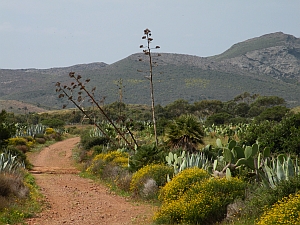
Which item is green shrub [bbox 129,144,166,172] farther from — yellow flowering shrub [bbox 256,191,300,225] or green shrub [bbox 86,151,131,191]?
yellow flowering shrub [bbox 256,191,300,225]

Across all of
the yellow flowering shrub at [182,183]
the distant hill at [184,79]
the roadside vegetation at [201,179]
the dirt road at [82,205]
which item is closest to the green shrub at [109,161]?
the roadside vegetation at [201,179]

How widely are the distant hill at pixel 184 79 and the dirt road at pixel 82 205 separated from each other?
209 ft

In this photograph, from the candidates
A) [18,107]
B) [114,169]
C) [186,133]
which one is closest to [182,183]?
[186,133]

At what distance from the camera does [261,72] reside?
6152 inches

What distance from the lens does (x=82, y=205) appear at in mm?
11203

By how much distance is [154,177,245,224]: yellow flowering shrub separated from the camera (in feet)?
26.1

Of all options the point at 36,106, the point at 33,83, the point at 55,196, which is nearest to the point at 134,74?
the point at 36,106

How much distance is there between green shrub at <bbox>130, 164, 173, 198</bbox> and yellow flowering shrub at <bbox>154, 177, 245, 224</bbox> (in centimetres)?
250

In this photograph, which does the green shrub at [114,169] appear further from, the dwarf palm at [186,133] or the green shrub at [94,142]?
the green shrub at [94,142]

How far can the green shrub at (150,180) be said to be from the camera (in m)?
11.4

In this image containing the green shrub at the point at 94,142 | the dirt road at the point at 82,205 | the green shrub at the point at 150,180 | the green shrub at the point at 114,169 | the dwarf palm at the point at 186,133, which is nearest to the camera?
the dirt road at the point at 82,205

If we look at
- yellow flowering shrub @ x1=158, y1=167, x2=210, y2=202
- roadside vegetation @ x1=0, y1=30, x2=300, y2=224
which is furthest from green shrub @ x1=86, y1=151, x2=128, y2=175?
yellow flowering shrub @ x1=158, y1=167, x2=210, y2=202

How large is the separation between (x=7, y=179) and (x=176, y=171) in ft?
15.1

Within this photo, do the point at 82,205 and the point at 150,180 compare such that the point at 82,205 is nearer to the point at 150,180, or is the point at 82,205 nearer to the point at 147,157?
the point at 150,180
